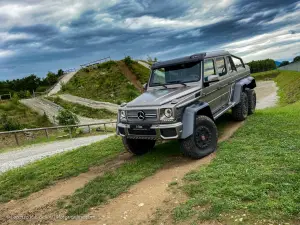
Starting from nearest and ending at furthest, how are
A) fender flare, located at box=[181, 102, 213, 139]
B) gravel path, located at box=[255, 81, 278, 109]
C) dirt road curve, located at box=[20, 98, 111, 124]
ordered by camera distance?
fender flare, located at box=[181, 102, 213, 139]
gravel path, located at box=[255, 81, 278, 109]
dirt road curve, located at box=[20, 98, 111, 124]

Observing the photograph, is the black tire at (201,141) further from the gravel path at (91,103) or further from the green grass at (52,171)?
the gravel path at (91,103)

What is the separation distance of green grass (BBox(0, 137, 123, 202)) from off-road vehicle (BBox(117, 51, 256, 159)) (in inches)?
48.3

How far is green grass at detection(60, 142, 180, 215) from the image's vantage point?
4973mm

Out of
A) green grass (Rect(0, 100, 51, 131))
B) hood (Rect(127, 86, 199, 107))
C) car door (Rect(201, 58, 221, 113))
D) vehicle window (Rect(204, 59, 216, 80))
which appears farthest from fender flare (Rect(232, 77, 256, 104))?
green grass (Rect(0, 100, 51, 131))

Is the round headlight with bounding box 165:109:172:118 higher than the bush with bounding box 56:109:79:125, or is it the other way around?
the round headlight with bounding box 165:109:172:118

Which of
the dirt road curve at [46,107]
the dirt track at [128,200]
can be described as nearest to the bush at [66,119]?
the dirt road curve at [46,107]

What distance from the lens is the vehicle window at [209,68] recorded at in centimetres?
742

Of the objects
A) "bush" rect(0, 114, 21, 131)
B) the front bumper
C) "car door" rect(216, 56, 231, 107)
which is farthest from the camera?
"bush" rect(0, 114, 21, 131)

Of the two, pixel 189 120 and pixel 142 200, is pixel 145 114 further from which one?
pixel 142 200

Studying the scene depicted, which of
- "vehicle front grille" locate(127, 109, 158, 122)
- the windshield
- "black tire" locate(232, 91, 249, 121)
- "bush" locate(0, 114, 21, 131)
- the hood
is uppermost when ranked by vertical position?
the windshield

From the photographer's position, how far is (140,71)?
56094 mm

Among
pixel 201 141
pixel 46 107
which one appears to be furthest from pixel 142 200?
pixel 46 107

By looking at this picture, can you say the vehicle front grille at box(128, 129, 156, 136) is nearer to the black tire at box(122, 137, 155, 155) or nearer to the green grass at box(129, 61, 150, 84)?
the black tire at box(122, 137, 155, 155)

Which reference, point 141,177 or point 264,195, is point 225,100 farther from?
point 264,195
